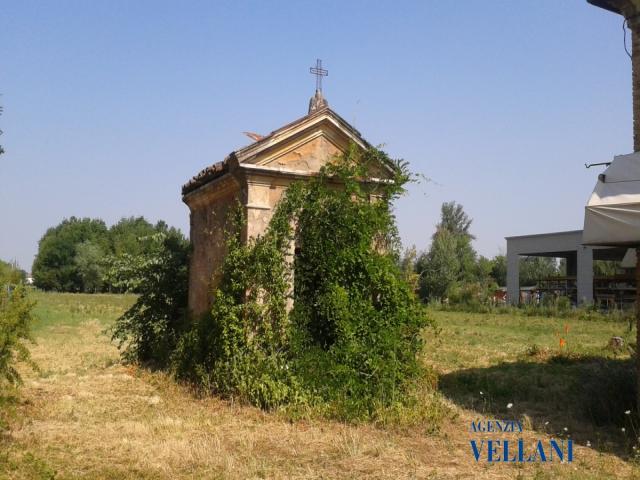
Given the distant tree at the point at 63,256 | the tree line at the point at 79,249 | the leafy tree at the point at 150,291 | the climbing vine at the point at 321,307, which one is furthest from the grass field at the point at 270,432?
the distant tree at the point at 63,256

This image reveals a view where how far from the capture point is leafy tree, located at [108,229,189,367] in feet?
42.3

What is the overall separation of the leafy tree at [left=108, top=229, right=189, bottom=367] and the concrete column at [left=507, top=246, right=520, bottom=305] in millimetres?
30472

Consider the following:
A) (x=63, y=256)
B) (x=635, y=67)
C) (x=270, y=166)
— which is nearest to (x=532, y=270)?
(x=635, y=67)

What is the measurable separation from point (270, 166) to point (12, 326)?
14.7 feet

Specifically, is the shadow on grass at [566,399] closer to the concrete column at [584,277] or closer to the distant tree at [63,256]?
the concrete column at [584,277]

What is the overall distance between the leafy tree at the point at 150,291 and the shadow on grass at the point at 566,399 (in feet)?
19.6

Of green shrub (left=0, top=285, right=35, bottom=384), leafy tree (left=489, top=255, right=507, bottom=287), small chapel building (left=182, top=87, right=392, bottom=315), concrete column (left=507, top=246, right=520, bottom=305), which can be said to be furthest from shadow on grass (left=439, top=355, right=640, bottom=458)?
leafy tree (left=489, top=255, right=507, bottom=287)

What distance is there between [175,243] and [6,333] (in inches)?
278

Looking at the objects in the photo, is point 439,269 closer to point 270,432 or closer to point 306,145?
point 306,145

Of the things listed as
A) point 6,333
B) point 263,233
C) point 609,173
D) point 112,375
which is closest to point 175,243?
point 112,375

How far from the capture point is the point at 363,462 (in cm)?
639

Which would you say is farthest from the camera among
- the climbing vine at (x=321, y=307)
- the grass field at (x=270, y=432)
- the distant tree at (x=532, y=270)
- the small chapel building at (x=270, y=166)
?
the distant tree at (x=532, y=270)

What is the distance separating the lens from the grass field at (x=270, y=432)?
20.3 ft

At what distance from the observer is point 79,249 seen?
3474 inches
